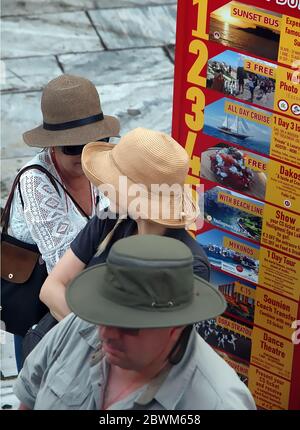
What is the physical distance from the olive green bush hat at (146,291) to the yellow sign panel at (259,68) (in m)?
1.26

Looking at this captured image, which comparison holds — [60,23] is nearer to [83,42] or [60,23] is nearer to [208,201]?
[83,42]

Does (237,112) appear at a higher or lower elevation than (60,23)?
higher

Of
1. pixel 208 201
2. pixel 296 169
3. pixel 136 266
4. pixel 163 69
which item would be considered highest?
pixel 136 266

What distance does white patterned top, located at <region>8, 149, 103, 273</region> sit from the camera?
12.5ft

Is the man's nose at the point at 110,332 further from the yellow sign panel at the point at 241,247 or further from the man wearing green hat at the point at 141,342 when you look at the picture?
the yellow sign panel at the point at 241,247

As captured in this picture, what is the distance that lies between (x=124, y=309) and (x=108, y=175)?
97 cm

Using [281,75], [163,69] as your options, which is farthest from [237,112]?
[163,69]

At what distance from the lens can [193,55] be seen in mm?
4004

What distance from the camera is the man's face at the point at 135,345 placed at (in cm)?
263

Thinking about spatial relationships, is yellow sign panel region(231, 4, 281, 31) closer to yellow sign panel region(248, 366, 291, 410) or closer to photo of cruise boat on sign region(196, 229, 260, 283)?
photo of cruise boat on sign region(196, 229, 260, 283)

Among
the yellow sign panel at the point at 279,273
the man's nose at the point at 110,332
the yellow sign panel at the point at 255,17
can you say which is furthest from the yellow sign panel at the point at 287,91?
the man's nose at the point at 110,332
